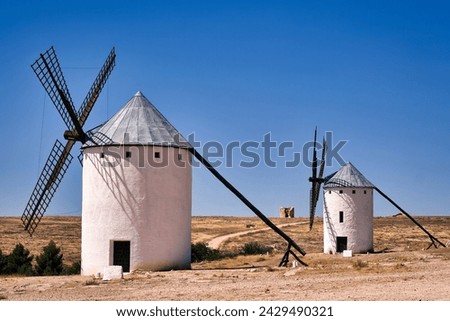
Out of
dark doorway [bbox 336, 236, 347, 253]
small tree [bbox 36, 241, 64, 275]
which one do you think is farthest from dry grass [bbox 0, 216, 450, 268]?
small tree [bbox 36, 241, 64, 275]

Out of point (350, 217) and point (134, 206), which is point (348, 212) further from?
point (134, 206)

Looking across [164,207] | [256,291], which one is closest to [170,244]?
[164,207]

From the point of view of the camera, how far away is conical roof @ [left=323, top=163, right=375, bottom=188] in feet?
114

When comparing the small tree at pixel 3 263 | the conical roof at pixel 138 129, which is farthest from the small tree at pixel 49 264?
the conical roof at pixel 138 129

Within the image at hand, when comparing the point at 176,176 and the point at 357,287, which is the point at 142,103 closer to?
the point at 176,176

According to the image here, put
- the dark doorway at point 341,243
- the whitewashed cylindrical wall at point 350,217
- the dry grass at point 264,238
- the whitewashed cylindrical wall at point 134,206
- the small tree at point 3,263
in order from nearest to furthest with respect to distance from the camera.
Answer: the whitewashed cylindrical wall at point 134,206, the small tree at point 3,263, the whitewashed cylindrical wall at point 350,217, the dark doorway at point 341,243, the dry grass at point 264,238

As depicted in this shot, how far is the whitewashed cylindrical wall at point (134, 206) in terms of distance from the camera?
68.7 feet

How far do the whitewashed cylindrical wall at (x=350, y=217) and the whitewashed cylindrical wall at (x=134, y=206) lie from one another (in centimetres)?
1514

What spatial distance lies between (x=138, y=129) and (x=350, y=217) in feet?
54.5

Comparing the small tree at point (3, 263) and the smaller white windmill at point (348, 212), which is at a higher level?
the smaller white windmill at point (348, 212)

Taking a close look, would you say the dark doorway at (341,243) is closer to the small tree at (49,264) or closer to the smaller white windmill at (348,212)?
the smaller white windmill at (348,212)

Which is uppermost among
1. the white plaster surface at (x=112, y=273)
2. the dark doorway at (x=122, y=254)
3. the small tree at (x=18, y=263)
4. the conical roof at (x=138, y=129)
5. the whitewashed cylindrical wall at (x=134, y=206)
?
the conical roof at (x=138, y=129)

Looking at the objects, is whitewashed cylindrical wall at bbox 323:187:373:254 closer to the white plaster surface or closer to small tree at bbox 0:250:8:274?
small tree at bbox 0:250:8:274
